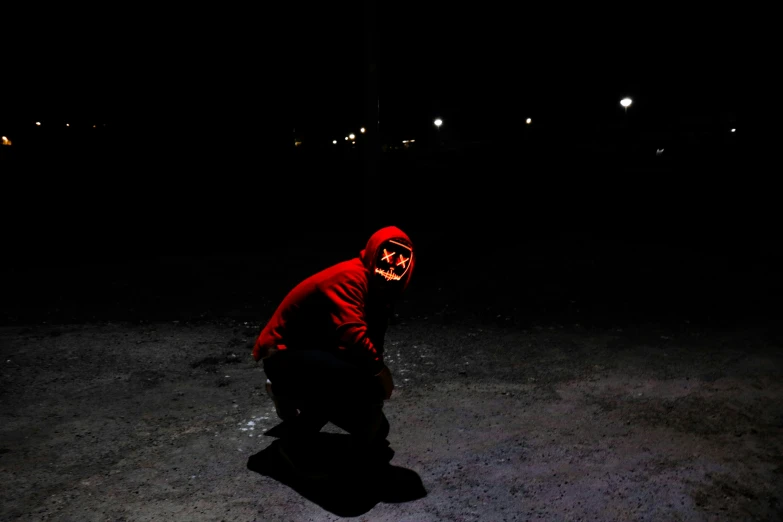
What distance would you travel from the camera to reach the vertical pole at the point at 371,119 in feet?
22.9

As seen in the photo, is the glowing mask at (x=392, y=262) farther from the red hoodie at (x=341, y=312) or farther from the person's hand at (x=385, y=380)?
the person's hand at (x=385, y=380)

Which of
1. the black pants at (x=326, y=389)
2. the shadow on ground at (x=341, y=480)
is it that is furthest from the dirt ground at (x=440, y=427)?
the black pants at (x=326, y=389)

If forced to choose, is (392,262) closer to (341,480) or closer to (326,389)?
(326,389)

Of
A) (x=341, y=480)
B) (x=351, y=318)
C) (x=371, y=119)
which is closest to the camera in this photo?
(x=351, y=318)

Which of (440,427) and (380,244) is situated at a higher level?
(380,244)

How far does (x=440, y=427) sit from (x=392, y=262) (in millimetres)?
1579

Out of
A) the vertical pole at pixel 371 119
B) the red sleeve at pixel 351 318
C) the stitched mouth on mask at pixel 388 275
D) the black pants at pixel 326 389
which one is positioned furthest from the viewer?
the vertical pole at pixel 371 119

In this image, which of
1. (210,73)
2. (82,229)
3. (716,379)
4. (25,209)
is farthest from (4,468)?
(210,73)

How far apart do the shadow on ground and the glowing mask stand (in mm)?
1139

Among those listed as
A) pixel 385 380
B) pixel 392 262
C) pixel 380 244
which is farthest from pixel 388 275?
pixel 385 380

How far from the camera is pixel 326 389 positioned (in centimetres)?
346

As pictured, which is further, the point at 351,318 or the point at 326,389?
the point at 326,389

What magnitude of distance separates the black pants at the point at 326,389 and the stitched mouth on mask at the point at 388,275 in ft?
1.86

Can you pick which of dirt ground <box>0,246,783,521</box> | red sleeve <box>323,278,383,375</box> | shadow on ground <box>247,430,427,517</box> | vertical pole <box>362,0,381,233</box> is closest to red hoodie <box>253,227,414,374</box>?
red sleeve <box>323,278,383,375</box>
